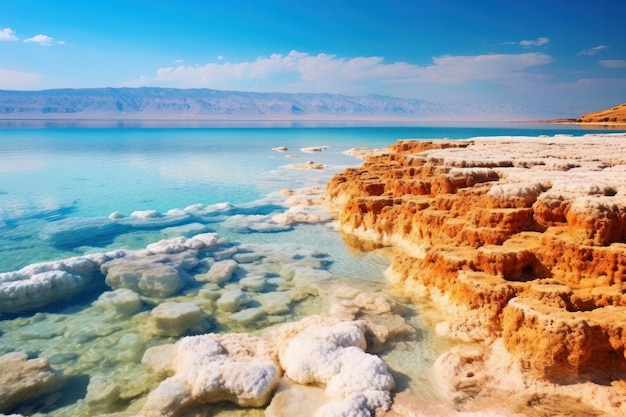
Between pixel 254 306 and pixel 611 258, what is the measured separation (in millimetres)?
6524

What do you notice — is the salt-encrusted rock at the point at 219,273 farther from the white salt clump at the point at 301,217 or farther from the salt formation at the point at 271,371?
the white salt clump at the point at 301,217

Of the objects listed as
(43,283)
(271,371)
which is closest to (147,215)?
(43,283)

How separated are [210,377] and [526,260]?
5933 millimetres

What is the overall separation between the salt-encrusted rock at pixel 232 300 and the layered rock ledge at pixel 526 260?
3.33 m

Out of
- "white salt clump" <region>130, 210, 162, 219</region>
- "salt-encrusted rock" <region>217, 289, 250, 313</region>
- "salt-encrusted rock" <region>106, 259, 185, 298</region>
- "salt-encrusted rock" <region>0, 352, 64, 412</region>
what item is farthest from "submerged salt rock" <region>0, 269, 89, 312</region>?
"white salt clump" <region>130, 210, 162, 219</region>

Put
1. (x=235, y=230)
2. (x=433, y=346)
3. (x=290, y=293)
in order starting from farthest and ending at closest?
(x=235, y=230)
(x=290, y=293)
(x=433, y=346)

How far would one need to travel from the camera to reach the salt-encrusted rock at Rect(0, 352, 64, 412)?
5.63 metres

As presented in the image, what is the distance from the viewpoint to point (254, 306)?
27.9ft

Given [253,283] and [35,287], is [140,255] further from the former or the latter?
[253,283]

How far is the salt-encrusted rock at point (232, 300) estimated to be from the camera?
8398mm

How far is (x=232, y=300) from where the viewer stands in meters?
8.54

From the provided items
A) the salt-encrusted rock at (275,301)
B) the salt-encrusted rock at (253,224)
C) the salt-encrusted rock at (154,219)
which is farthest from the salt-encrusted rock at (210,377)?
the salt-encrusted rock at (154,219)

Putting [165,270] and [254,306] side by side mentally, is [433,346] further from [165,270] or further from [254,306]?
[165,270]

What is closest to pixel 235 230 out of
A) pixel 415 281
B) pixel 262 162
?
pixel 415 281
